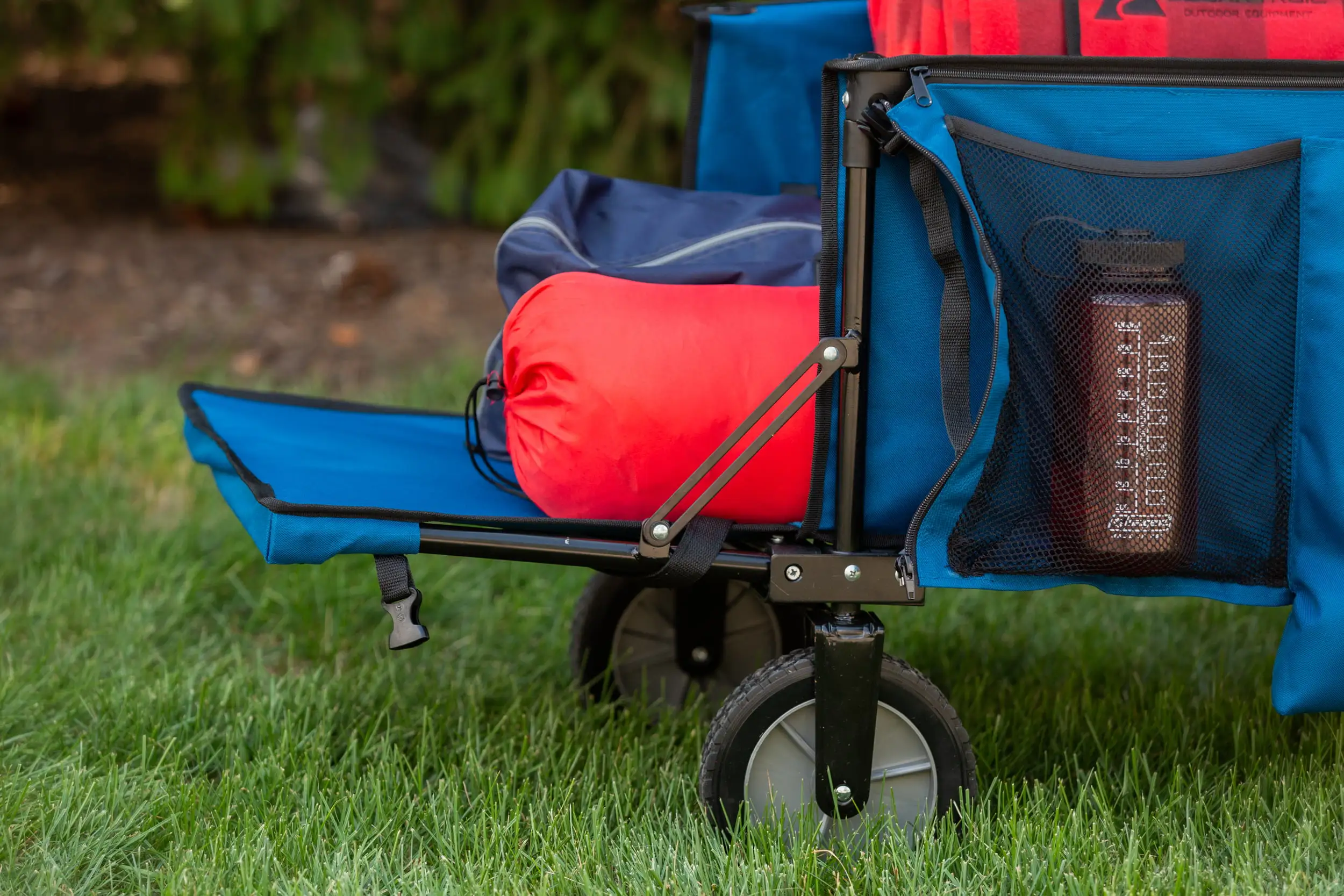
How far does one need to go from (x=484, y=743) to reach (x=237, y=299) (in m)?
2.95

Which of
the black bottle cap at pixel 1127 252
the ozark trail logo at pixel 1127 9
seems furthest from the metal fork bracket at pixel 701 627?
the ozark trail logo at pixel 1127 9

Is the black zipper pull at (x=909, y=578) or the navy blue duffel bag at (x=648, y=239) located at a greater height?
the navy blue duffel bag at (x=648, y=239)

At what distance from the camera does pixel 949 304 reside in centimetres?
169

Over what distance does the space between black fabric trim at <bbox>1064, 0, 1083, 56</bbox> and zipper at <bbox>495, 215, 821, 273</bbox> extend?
43cm

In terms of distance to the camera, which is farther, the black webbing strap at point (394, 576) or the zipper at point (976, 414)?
the black webbing strap at point (394, 576)

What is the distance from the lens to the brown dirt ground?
4438 mm

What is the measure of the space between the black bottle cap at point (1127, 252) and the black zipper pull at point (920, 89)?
0.81 ft

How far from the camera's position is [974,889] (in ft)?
5.81

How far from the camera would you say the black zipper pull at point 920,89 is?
1.62 meters

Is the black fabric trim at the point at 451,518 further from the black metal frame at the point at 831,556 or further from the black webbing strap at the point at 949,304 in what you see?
the black webbing strap at the point at 949,304

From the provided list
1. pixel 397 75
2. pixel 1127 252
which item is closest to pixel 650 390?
pixel 1127 252

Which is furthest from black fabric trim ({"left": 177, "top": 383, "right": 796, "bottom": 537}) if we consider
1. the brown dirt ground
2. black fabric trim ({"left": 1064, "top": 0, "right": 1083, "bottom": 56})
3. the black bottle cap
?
the brown dirt ground

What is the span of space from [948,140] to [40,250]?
4248mm

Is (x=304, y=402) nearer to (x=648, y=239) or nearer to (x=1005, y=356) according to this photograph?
(x=648, y=239)
